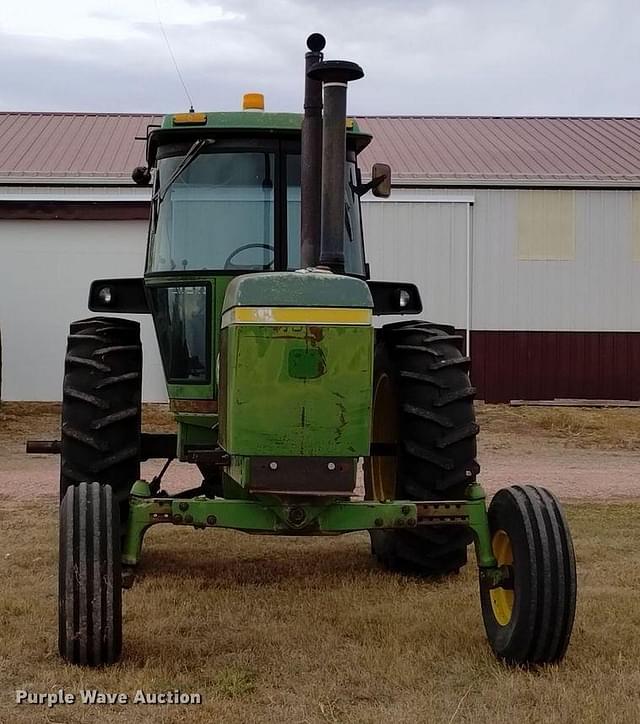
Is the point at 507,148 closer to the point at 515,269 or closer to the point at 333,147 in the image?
the point at 515,269

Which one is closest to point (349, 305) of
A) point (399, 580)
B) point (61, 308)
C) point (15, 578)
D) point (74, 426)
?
point (74, 426)

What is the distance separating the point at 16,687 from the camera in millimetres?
4094

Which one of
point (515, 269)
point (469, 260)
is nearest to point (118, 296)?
point (469, 260)

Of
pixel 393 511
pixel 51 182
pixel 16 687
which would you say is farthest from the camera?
pixel 51 182

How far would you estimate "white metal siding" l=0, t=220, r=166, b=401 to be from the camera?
55.4 ft

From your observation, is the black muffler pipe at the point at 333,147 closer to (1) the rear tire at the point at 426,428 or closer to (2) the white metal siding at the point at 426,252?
(1) the rear tire at the point at 426,428

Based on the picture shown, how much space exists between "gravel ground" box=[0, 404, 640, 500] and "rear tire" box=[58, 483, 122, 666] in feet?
16.9

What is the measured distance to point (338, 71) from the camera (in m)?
4.70

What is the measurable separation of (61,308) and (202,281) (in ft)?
39.8

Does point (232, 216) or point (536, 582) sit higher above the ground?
point (232, 216)

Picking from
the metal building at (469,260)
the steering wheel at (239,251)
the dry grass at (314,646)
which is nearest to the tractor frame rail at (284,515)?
the dry grass at (314,646)

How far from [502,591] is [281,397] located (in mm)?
1303

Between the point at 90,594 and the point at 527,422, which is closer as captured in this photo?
the point at 90,594

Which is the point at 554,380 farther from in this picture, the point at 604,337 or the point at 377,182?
the point at 377,182
